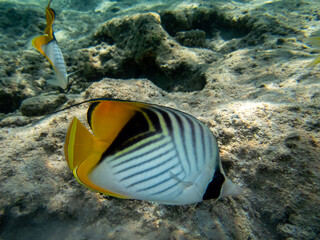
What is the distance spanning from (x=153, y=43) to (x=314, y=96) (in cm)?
244

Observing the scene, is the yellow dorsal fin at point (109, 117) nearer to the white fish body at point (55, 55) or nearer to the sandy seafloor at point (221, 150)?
the sandy seafloor at point (221, 150)

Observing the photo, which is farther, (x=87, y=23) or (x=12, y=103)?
(x=87, y=23)

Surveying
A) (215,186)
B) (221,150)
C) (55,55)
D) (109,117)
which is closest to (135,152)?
(109,117)

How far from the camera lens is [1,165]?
1.58 metres

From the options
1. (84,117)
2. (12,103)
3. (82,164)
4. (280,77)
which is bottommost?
(12,103)

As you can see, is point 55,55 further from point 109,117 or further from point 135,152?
point 135,152

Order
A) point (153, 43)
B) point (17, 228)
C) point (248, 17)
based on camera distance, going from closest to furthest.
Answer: point (17, 228)
point (153, 43)
point (248, 17)

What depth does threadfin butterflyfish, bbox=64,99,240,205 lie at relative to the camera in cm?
72

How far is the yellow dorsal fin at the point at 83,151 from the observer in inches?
28.0

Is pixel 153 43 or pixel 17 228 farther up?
pixel 153 43

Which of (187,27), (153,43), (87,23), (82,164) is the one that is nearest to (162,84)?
(153,43)

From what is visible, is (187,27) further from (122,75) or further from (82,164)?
(82,164)

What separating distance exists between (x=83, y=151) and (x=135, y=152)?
21 centimetres

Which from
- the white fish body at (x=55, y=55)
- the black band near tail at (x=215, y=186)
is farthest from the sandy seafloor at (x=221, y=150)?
the black band near tail at (x=215, y=186)
